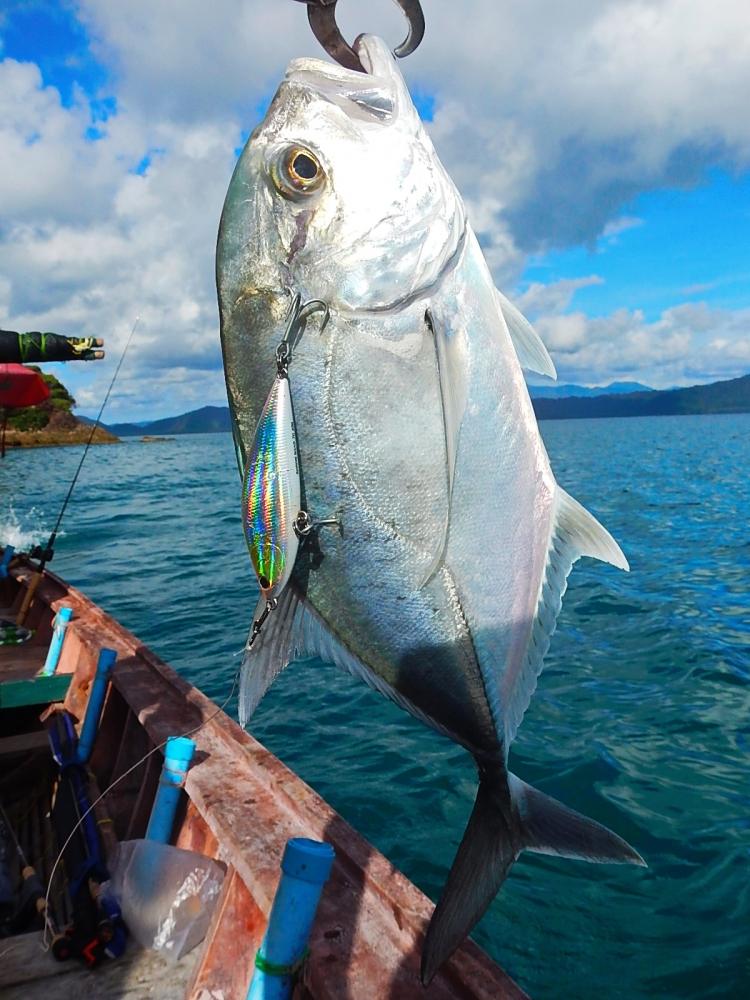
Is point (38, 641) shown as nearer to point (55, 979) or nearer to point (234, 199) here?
point (55, 979)

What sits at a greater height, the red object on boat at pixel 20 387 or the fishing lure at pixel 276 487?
the red object on boat at pixel 20 387

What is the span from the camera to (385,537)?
1.61m

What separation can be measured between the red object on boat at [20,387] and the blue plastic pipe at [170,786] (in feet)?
16.7

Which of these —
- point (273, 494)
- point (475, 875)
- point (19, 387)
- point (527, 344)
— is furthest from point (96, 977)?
point (19, 387)

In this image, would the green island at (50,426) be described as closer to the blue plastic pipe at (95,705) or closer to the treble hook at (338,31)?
the blue plastic pipe at (95,705)

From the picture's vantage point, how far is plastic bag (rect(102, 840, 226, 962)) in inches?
118

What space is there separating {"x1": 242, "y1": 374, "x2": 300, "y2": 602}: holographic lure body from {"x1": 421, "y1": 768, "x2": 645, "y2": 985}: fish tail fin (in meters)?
0.89

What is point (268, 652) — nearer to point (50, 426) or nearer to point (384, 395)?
point (384, 395)

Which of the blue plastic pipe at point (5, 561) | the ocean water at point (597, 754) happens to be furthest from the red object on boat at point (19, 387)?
the ocean water at point (597, 754)

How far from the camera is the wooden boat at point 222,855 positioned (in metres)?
2.29

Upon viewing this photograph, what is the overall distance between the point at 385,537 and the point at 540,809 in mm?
995

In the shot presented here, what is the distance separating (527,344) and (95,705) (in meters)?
4.26

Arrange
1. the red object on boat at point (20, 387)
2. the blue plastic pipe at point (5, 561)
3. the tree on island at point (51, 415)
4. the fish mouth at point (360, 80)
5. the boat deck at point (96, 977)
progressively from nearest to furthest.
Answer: the fish mouth at point (360, 80)
the boat deck at point (96, 977)
the red object on boat at point (20, 387)
the blue plastic pipe at point (5, 561)
the tree on island at point (51, 415)

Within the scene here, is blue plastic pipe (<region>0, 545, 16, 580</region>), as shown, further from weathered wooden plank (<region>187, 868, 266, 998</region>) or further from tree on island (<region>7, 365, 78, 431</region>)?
tree on island (<region>7, 365, 78, 431</region>)
